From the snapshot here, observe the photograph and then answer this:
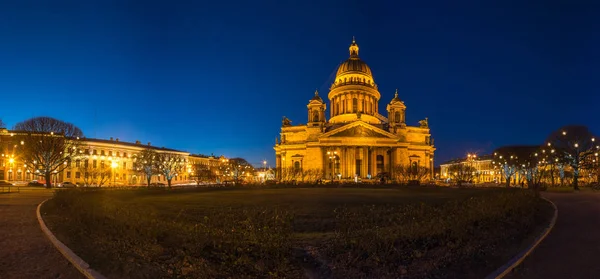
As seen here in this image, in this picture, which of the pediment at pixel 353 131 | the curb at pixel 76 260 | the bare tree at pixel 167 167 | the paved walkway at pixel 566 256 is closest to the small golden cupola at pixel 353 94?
the pediment at pixel 353 131

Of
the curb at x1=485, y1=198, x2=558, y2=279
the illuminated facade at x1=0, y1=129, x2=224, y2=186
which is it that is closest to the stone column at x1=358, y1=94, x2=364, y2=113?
the illuminated facade at x1=0, y1=129, x2=224, y2=186

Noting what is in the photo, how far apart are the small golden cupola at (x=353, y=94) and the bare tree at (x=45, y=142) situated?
73.9 metres

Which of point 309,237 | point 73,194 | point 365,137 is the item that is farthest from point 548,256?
point 365,137

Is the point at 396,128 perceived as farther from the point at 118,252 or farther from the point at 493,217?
the point at 118,252

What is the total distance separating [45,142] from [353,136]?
67390 millimetres

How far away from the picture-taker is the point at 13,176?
303 feet

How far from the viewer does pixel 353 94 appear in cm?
11619

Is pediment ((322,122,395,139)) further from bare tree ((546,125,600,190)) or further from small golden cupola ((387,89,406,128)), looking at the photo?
bare tree ((546,125,600,190))

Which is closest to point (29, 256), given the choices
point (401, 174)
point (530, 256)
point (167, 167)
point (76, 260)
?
point (76, 260)

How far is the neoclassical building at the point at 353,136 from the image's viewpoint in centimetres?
9888

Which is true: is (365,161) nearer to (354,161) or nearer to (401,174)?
(354,161)

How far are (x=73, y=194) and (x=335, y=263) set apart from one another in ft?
68.4

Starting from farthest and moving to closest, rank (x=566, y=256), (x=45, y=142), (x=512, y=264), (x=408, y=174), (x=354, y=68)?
1. (x=354, y=68)
2. (x=408, y=174)
3. (x=45, y=142)
4. (x=566, y=256)
5. (x=512, y=264)

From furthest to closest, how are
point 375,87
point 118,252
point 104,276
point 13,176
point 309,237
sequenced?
point 375,87 → point 13,176 → point 309,237 → point 118,252 → point 104,276
